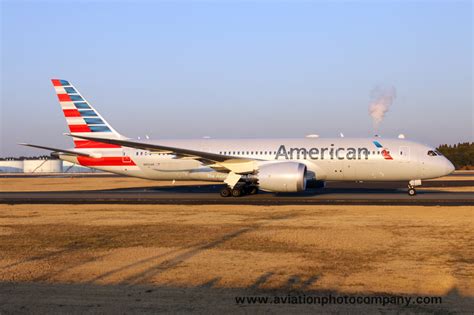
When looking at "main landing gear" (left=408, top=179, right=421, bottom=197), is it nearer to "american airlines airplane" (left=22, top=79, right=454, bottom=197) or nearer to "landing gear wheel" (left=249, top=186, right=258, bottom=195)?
"american airlines airplane" (left=22, top=79, right=454, bottom=197)

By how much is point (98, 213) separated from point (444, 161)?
20075 mm

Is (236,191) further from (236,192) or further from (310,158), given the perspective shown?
(310,158)

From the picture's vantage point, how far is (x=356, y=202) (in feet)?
83.9

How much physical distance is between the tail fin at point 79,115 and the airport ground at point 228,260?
620 inches

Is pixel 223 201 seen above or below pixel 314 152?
below

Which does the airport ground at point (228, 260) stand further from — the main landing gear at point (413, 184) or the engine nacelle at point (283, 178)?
the main landing gear at point (413, 184)

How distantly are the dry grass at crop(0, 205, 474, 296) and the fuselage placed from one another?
344 inches

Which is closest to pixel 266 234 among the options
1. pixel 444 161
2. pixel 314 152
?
pixel 314 152

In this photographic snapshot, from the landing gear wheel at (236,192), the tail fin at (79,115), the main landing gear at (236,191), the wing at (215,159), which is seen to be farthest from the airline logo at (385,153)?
the tail fin at (79,115)

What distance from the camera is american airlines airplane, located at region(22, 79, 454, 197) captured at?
1184 inches

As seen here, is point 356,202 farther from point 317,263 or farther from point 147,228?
point 317,263

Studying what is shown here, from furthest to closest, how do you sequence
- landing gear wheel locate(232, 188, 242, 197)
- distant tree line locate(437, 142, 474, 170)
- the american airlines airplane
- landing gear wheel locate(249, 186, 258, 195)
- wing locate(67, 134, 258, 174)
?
distant tree line locate(437, 142, 474, 170)
landing gear wheel locate(249, 186, 258, 195)
landing gear wheel locate(232, 188, 242, 197)
wing locate(67, 134, 258, 174)
the american airlines airplane

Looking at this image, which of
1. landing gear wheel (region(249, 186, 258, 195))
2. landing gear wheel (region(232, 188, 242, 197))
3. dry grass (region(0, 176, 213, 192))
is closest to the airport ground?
landing gear wheel (region(232, 188, 242, 197))

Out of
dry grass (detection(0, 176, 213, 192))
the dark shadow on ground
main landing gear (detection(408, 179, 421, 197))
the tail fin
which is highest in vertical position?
the tail fin
